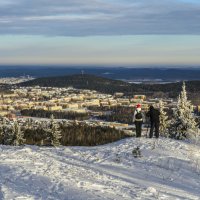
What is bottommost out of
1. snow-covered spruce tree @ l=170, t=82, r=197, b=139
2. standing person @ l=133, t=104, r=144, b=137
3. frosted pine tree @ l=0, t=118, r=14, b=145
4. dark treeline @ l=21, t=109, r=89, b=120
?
dark treeline @ l=21, t=109, r=89, b=120

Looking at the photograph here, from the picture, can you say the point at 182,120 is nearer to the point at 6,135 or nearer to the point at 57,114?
the point at 6,135

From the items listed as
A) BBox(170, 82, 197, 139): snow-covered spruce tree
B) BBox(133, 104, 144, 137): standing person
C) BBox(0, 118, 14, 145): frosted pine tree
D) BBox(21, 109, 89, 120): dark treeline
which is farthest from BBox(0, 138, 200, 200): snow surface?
BBox(21, 109, 89, 120): dark treeline

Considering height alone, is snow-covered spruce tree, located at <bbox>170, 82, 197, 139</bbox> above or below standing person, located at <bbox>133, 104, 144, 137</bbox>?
below

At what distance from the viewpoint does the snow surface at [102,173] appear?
14.1 metres

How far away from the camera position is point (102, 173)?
17359 mm

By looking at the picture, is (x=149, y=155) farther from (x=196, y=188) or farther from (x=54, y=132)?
(x=54, y=132)

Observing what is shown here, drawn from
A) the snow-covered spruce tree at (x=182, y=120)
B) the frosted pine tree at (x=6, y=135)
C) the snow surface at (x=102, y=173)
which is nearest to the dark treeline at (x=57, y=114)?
the frosted pine tree at (x=6, y=135)

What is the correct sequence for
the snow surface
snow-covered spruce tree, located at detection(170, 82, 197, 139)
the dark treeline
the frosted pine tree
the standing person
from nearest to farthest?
the snow surface → the standing person → snow-covered spruce tree, located at detection(170, 82, 197, 139) → the frosted pine tree → the dark treeline

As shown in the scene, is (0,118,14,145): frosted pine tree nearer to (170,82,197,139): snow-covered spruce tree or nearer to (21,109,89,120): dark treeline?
(170,82,197,139): snow-covered spruce tree

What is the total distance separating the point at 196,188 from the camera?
1623 cm

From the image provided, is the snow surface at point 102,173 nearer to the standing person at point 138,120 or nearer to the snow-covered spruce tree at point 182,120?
the standing person at point 138,120

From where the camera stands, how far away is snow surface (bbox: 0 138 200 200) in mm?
14117

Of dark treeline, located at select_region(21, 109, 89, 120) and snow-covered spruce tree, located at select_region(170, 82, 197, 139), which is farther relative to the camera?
dark treeline, located at select_region(21, 109, 89, 120)

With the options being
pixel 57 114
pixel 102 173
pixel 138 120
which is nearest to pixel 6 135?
pixel 138 120
